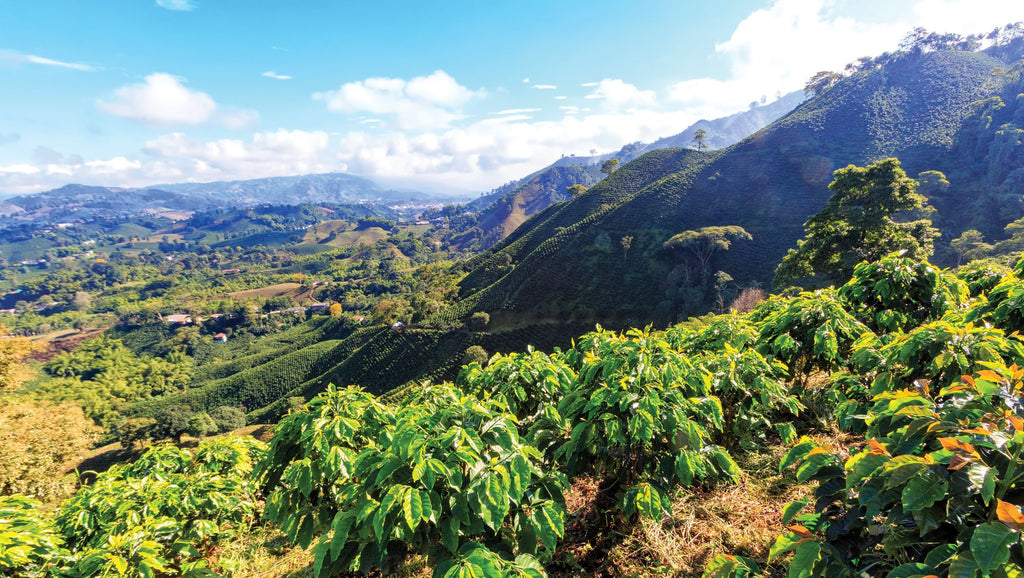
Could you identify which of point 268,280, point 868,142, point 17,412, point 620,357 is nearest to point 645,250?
point 868,142

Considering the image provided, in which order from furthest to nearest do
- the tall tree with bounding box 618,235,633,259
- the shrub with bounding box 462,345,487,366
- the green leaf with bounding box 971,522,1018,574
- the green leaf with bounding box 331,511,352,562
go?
the tall tree with bounding box 618,235,633,259 → the shrub with bounding box 462,345,487,366 → the green leaf with bounding box 331,511,352,562 → the green leaf with bounding box 971,522,1018,574

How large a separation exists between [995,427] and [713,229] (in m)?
53.6

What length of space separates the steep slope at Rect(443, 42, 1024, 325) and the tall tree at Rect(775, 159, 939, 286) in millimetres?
21663

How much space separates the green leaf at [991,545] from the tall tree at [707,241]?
51.0 m

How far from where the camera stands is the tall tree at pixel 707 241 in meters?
47.7

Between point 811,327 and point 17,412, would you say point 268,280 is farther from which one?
point 811,327

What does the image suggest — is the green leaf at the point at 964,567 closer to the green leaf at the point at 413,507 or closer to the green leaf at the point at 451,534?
the green leaf at the point at 451,534

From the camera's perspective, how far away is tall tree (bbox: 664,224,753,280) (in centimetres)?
4769

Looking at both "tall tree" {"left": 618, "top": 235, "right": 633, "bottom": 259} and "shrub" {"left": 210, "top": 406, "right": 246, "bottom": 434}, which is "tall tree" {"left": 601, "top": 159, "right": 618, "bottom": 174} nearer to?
"tall tree" {"left": 618, "top": 235, "right": 633, "bottom": 259}

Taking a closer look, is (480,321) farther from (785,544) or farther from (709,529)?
(785,544)

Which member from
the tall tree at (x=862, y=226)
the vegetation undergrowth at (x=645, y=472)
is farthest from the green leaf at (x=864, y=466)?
the tall tree at (x=862, y=226)

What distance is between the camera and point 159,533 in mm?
A: 4320

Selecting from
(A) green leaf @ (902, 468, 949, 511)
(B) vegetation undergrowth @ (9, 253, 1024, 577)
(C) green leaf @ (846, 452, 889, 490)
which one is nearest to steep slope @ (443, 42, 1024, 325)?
(B) vegetation undergrowth @ (9, 253, 1024, 577)

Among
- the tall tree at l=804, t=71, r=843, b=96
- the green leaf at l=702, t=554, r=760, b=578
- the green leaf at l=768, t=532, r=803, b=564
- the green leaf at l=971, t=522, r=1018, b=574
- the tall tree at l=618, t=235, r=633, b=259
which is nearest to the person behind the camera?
the green leaf at l=971, t=522, r=1018, b=574
